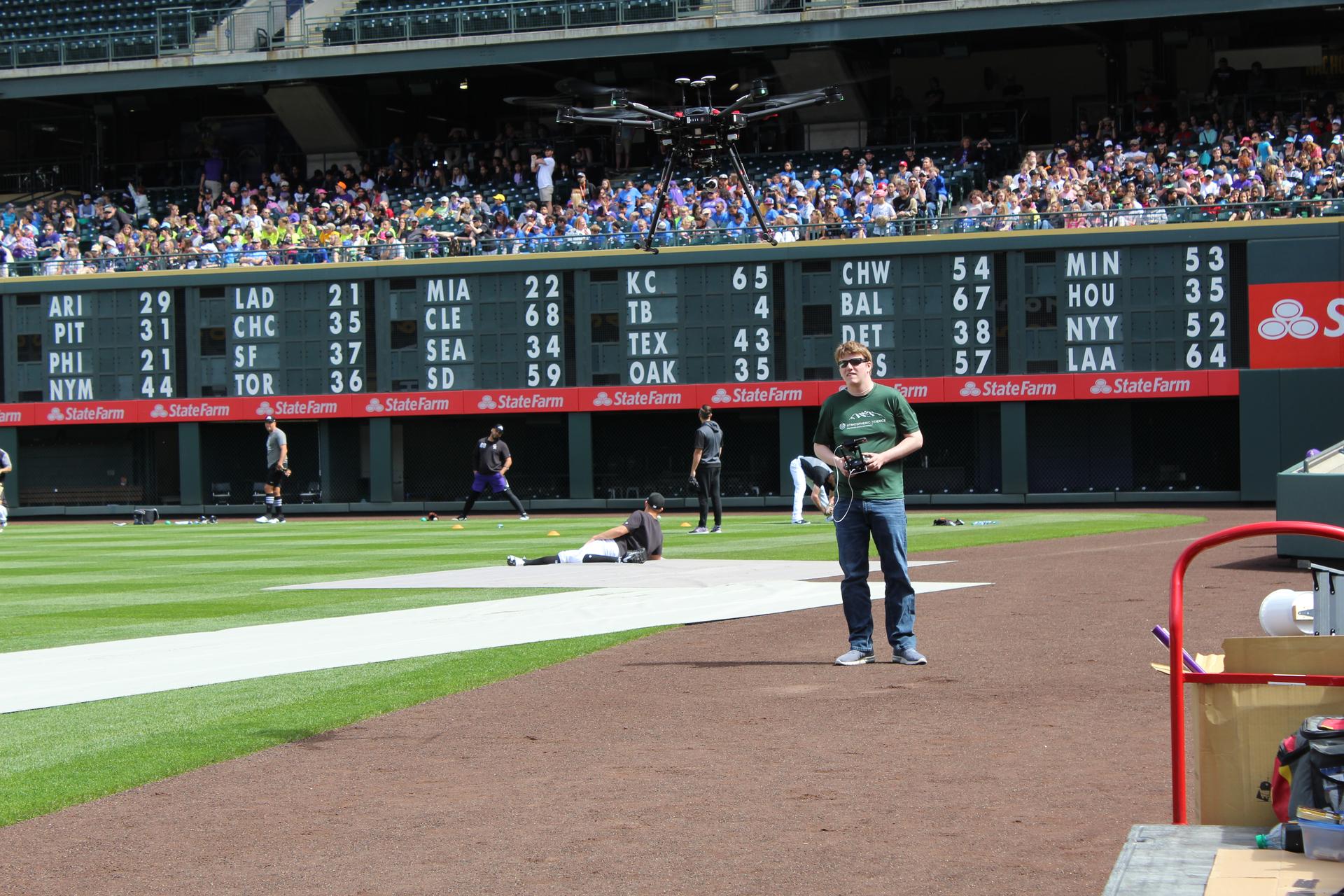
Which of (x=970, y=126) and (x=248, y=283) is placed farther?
(x=970, y=126)

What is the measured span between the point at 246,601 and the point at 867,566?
6.91 meters

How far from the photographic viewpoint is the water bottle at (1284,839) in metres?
4.16

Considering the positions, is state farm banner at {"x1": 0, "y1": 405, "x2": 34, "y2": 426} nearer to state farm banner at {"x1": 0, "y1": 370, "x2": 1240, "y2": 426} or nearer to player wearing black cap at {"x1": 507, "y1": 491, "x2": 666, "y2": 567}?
state farm banner at {"x1": 0, "y1": 370, "x2": 1240, "y2": 426}

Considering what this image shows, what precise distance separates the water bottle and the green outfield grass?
178 inches

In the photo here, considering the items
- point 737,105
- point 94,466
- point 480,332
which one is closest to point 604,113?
point 737,105

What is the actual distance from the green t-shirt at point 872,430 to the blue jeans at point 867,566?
0.27 ft

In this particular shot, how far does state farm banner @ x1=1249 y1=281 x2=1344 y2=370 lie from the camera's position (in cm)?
3098

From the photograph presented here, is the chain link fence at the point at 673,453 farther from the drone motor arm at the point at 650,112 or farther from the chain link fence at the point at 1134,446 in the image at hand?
the drone motor arm at the point at 650,112

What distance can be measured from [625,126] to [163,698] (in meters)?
29.5

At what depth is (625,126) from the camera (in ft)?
121

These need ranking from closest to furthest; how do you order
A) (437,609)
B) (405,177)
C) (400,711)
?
(400,711)
(437,609)
(405,177)

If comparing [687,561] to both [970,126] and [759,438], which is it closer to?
[759,438]

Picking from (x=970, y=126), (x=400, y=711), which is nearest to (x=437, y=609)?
(x=400, y=711)

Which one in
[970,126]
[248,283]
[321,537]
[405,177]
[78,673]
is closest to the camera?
[78,673]
